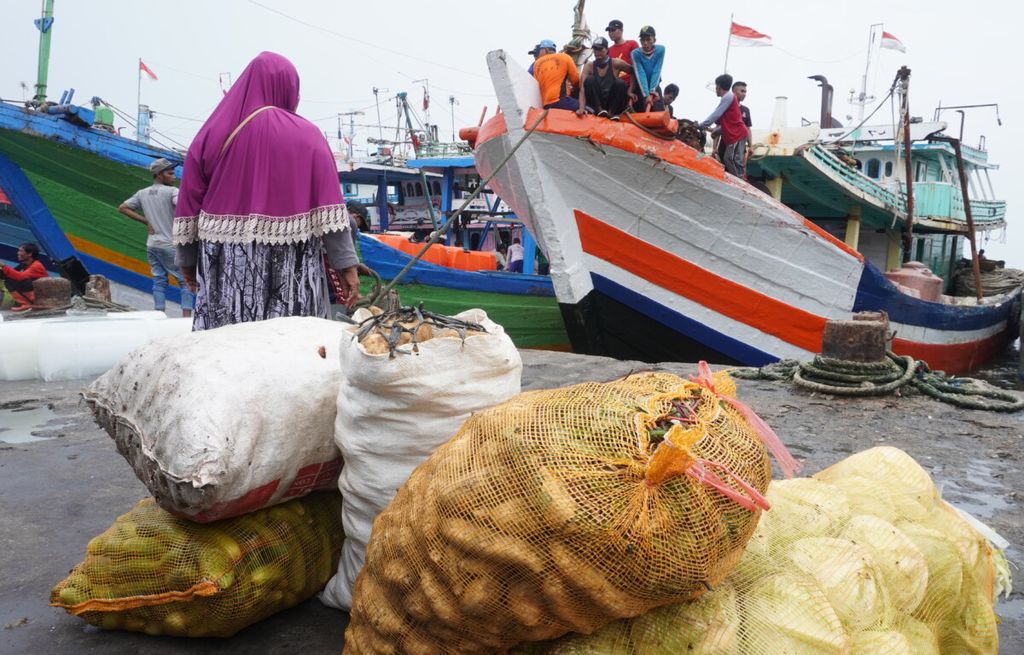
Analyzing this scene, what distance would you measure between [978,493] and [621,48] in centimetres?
534

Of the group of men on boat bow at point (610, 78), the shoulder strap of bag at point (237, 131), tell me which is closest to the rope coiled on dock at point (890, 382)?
the group of men on boat bow at point (610, 78)

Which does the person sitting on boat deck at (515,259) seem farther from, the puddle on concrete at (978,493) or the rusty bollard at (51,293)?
the puddle on concrete at (978,493)

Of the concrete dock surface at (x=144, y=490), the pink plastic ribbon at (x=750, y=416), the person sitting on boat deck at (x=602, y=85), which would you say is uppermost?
the person sitting on boat deck at (x=602, y=85)

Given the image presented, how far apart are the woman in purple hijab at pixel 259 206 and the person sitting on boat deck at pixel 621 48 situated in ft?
14.9

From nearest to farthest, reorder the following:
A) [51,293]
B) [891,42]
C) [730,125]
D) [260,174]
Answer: [260,174]
[730,125]
[51,293]
[891,42]

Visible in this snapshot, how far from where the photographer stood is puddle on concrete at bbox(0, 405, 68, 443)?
11.1 ft

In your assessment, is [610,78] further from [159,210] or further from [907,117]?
[907,117]

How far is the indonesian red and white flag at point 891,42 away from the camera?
14.2m

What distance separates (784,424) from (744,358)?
12.0ft

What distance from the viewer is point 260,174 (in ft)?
7.87

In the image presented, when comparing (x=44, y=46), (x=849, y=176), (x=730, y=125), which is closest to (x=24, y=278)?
(x=44, y=46)

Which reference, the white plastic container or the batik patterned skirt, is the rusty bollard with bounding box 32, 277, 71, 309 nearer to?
the white plastic container

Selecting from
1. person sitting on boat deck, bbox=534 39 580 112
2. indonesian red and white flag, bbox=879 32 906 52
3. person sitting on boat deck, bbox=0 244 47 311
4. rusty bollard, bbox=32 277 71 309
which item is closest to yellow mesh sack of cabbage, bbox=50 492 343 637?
person sitting on boat deck, bbox=534 39 580 112

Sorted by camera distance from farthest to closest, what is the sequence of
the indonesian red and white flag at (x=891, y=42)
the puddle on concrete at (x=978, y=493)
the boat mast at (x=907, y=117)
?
1. the indonesian red and white flag at (x=891, y=42)
2. the boat mast at (x=907, y=117)
3. the puddle on concrete at (x=978, y=493)
